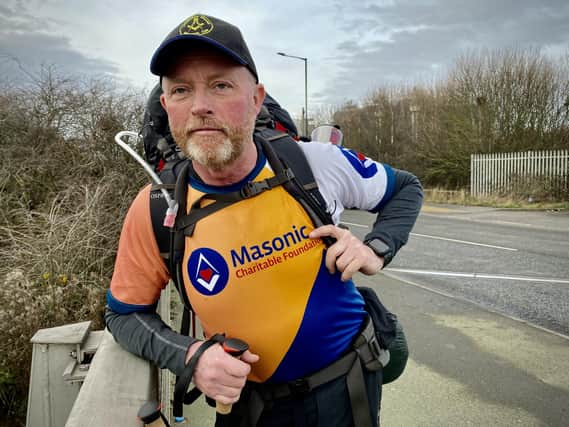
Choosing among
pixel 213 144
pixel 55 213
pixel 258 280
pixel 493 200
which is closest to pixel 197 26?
pixel 213 144

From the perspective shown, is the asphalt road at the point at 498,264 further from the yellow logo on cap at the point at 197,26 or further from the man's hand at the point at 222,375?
the yellow logo on cap at the point at 197,26

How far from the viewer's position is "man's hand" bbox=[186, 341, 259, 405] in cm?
128

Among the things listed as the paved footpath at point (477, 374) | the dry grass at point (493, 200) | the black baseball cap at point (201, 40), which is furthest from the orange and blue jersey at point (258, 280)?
the dry grass at point (493, 200)

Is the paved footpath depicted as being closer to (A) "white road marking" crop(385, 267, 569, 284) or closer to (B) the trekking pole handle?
(A) "white road marking" crop(385, 267, 569, 284)

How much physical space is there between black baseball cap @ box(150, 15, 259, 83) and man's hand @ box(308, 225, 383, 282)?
2.00 ft

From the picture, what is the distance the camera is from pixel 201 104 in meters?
1.40

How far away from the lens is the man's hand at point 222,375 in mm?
1276

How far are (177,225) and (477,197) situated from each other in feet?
61.9

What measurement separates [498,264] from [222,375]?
649 centimetres

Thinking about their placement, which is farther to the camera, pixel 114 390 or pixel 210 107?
pixel 210 107

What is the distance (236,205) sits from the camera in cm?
145

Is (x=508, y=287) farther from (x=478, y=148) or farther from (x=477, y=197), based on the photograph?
(x=478, y=148)

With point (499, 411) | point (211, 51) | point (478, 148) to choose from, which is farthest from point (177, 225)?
point (478, 148)

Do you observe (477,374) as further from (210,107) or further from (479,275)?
(479,275)
